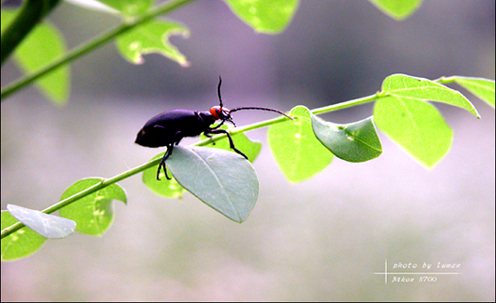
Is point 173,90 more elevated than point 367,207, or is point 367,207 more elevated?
point 367,207

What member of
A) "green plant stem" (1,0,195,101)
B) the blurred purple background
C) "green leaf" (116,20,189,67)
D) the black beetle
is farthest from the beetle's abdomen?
the blurred purple background

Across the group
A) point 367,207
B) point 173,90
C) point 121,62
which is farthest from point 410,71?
point 121,62

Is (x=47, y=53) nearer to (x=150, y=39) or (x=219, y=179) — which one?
(x=150, y=39)

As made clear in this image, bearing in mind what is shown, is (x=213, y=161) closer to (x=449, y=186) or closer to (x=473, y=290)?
(x=473, y=290)

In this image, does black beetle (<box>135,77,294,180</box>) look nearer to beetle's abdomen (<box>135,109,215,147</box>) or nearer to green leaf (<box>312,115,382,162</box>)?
beetle's abdomen (<box>135,109,215,147</box>)

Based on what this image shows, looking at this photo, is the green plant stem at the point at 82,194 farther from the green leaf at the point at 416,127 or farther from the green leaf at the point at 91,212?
the green leaf at the point at 416,127

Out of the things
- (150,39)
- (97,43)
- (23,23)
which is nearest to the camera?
(23,23)

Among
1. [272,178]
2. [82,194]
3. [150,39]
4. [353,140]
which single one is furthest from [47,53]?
[272,178]
